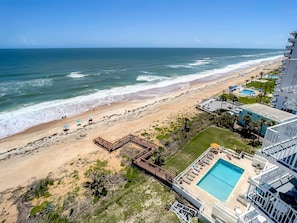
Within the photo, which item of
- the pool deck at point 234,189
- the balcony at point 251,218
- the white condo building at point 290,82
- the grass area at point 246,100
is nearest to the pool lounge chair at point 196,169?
the pool deck at point 234,189

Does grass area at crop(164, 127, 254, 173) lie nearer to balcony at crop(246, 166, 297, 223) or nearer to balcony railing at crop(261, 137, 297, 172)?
balcony at crop(246, 166, 297, 223)

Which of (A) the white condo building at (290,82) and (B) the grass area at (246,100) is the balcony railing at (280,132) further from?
(B) the grass area at (246,100)

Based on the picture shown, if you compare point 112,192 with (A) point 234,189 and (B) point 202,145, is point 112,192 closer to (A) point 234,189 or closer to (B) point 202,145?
(A) point 234,189

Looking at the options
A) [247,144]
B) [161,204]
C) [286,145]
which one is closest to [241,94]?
[247,144]

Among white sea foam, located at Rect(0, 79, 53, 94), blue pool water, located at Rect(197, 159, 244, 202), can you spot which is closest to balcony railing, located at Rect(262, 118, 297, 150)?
blue pool water, located at Rect(197, 159, 244, 202)

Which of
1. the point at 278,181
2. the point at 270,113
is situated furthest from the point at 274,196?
the point at 270,113

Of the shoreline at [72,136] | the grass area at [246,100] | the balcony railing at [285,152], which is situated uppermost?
the balcony railing at [285,152]

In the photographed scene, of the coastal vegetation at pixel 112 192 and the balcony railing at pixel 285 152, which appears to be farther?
the coastal vegetation at pixel 112 192

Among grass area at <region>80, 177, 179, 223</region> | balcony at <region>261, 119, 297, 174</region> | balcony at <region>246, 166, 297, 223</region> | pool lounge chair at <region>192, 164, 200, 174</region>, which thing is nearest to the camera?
balcony at <region>261, 119, 297, 174</region>
